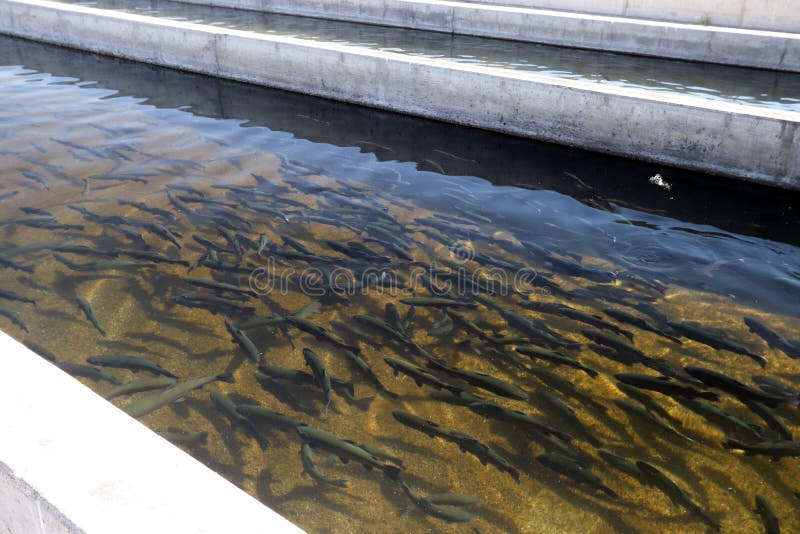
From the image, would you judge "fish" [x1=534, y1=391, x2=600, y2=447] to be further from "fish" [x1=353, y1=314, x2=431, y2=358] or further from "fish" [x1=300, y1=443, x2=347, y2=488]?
"fish" [x1=300, y1=443, x2=347, y2=488]

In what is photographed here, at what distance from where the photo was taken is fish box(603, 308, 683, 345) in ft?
16.1

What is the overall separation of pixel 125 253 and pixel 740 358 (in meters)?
5.46

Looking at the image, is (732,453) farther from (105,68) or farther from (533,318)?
(105,68)

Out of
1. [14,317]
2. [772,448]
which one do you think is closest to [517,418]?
[772,448]

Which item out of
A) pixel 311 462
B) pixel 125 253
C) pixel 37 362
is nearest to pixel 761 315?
pixel 311 462

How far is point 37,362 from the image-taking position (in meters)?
2.60

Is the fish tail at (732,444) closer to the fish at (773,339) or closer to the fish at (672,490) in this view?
the fish at (672,490)

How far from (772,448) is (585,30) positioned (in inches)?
506

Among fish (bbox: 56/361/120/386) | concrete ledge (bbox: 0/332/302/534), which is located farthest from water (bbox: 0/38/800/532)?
concrete ledge (bbox: 0/332/302/534)

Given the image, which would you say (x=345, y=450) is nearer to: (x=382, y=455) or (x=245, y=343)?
(x=382, y=455)

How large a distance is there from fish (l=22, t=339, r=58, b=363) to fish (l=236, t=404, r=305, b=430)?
1.54 m

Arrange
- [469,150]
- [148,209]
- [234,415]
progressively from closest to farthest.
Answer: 1. [234,415]
2. [148,209]
3. [469,150]

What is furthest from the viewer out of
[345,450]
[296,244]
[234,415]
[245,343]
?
[296,244]

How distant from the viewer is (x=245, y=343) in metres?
4.57
